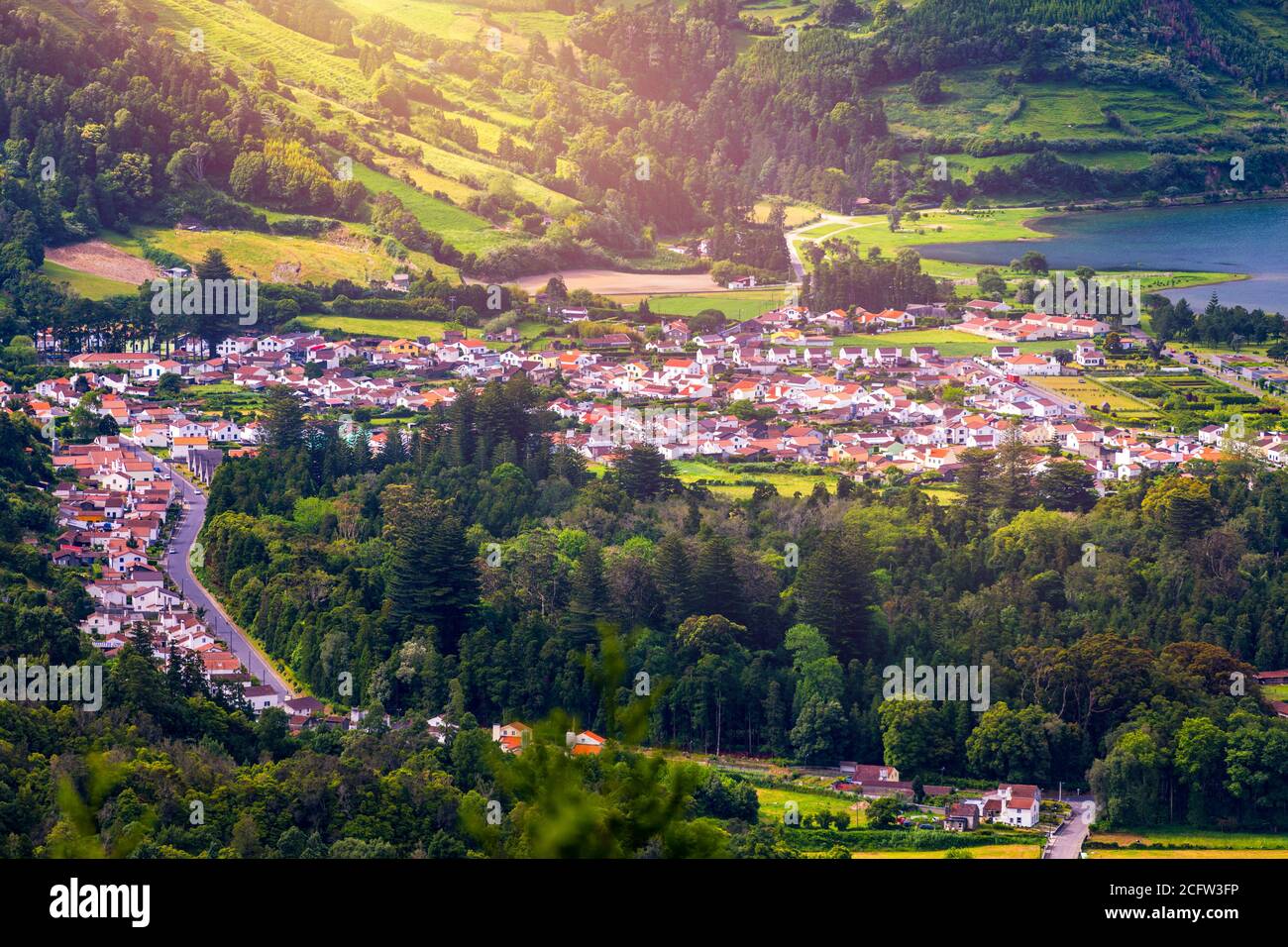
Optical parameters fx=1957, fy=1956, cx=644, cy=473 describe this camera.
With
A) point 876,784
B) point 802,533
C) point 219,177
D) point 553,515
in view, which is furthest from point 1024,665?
point 219,177

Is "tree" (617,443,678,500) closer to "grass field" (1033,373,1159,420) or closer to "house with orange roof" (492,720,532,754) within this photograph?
"house with orange roof" (492,720,532,754)

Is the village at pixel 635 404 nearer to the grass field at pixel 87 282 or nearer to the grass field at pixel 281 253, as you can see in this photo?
the grass field at pixel 87 282

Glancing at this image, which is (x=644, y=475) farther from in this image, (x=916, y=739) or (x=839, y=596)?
(x=916, y=739)

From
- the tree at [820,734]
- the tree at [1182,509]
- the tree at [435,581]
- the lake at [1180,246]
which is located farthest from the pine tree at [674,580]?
the lake at [1180,246]

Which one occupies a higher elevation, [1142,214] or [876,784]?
[1142,214]

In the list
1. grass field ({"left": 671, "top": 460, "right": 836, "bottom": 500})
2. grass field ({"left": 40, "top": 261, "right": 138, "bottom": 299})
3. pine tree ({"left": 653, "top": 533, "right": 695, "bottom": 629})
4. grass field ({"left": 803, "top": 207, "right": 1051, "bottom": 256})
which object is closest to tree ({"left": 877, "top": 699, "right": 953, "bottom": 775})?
pine tree ({"left": 653, "top": 533, "right": 695, "bottom": 629})
